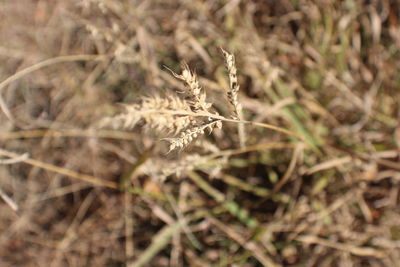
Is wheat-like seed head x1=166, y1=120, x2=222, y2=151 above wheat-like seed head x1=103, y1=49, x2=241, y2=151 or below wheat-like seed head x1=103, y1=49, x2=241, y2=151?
below

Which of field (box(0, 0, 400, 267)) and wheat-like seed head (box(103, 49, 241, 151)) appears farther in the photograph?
field (box(0, 0, 400, 267))

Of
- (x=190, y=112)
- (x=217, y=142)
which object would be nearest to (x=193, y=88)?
(x=190, y=112)

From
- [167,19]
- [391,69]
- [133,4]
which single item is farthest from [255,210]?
[133,4]

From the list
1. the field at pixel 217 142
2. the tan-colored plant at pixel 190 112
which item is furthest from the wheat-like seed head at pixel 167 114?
the field at pixel 217 142

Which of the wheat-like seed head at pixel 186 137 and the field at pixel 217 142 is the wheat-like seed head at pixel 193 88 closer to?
the wheat-like seed head at pixel 186 137

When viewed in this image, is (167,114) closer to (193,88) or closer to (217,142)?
(193,88)

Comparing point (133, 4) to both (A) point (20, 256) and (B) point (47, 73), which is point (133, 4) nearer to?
(B) point (47, 73)

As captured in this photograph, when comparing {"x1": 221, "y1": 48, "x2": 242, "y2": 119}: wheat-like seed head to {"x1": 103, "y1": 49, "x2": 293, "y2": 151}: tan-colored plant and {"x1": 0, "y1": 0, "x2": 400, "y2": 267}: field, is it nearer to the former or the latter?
{"x1": 103, "y1": 49, "x2": 293, "y2": 151}: tan-colored plant

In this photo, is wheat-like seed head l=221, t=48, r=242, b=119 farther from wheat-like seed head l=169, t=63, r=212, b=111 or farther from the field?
the field

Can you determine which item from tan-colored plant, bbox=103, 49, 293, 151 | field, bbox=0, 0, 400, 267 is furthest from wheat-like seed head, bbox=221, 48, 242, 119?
field, bbox=0, 0, 400, 267
